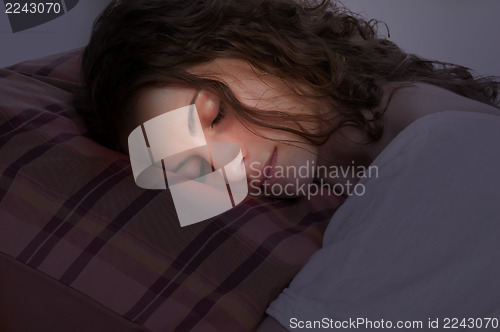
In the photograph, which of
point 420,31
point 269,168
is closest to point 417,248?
point 269,168

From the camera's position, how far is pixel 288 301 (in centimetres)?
70

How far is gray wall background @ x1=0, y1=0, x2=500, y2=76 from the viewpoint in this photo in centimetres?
175

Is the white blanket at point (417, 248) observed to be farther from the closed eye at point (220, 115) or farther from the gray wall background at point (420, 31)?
the gray wall background at point (420, 31)

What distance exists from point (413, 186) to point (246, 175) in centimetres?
32

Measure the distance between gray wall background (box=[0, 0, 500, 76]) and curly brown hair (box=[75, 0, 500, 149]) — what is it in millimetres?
780

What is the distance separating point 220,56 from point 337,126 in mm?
262

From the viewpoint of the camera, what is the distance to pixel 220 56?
923 millimetres

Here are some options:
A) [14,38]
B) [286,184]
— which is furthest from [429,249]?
[14,38]

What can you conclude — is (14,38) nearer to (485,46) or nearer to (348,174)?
(348,174)

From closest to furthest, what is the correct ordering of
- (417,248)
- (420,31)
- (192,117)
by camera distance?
(417,248), (192,117), (420,31)

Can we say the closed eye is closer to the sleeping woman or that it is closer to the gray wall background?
the sleeping woman

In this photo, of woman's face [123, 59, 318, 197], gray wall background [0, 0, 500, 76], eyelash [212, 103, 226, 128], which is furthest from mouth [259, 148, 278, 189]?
gray wall background [0, 0, 500, 76]

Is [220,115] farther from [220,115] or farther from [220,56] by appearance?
[220,56]

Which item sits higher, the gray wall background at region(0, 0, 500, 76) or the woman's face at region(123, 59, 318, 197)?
the woman's face at region(123, 59, 318, 197)
